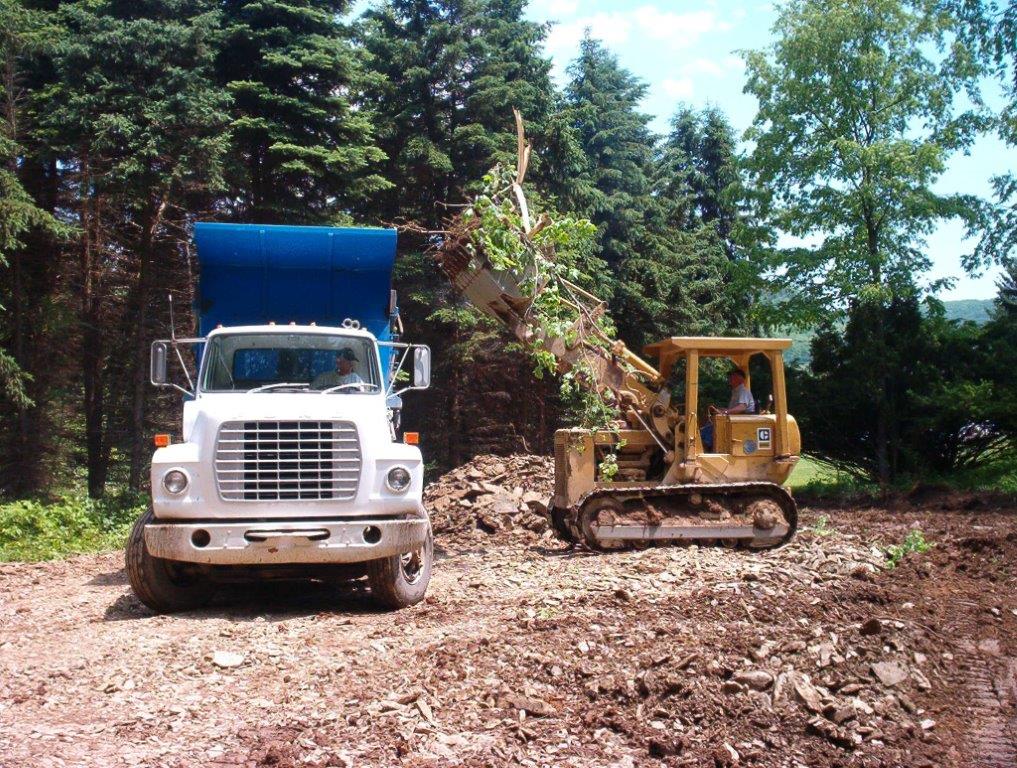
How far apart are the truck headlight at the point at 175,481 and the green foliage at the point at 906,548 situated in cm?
740

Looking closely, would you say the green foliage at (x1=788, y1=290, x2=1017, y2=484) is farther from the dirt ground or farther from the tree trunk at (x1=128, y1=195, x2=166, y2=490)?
the tree trunk at (x1=128, y1=195, x2=166, y2=490)

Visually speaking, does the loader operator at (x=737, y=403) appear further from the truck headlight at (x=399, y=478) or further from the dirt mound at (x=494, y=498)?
the truck headlight at (x=399, y=478)

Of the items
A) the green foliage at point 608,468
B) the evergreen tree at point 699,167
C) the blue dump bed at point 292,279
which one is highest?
the evergreen tree at point 699,167

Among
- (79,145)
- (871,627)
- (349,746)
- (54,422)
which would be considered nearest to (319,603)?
(349,746)

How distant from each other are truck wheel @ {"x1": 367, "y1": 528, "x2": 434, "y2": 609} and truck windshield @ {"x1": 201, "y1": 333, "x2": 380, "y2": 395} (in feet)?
5.01

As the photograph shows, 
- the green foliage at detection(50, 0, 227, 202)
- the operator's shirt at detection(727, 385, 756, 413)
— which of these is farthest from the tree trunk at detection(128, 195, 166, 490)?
the operator's shirt at detection(727, 385, 756, 413)

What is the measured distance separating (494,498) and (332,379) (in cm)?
A: 581

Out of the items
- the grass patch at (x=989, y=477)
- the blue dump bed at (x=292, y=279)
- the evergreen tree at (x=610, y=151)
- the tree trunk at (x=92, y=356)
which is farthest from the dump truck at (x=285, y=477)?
the evergreen tree at (x=610, y=151)

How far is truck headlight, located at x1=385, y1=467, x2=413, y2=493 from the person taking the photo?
26.8ft

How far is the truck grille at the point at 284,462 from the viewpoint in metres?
7.98

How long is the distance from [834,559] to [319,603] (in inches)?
212

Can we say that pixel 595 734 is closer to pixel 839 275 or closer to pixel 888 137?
pixel 839 275

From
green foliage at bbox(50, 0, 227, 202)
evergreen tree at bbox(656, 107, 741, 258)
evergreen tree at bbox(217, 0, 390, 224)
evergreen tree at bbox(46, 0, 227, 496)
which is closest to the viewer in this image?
green foliage at bbox(50, 0, 227, 202)

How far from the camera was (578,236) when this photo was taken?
37.6ft
